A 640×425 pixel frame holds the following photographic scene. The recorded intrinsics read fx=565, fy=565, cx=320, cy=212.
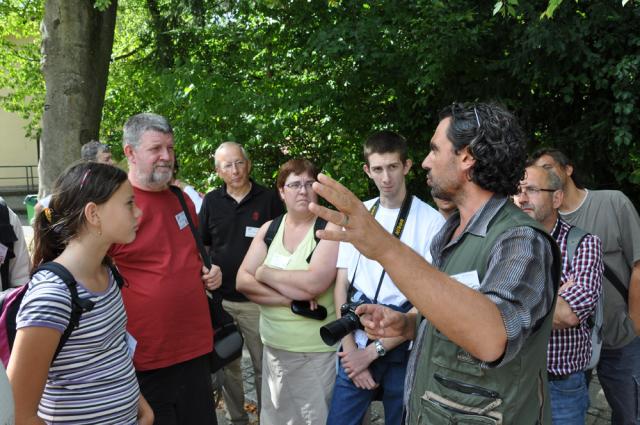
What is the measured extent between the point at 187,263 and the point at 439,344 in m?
1.73

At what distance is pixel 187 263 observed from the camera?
3109 millimetres

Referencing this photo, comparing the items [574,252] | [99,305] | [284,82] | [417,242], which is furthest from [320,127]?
[99,305]

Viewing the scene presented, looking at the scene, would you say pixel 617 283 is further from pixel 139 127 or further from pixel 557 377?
pixel 139 127

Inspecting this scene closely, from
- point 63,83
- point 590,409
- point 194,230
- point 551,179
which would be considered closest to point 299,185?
point 194,230

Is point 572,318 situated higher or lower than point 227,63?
lower

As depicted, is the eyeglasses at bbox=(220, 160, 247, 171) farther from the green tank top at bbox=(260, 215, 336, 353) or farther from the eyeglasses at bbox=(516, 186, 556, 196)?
the eyeglasses at bbox=(516, 186, 556, 196)

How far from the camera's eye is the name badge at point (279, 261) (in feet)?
11.9

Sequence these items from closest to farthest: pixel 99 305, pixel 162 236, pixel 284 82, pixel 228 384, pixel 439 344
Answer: pixel 439 344 → pixel 99 305 → pixel 162 236 → pixel 228 384 → pixel 284 82

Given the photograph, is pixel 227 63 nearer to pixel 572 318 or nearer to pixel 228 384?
pixel 228 384

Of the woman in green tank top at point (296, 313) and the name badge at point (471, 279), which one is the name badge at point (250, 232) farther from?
the name badge at point (471, 279)

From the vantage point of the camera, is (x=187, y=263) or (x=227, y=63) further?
(x=227, y=63)

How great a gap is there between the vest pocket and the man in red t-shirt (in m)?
1.59

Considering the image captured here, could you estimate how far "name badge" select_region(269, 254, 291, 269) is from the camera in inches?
142

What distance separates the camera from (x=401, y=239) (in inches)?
130
